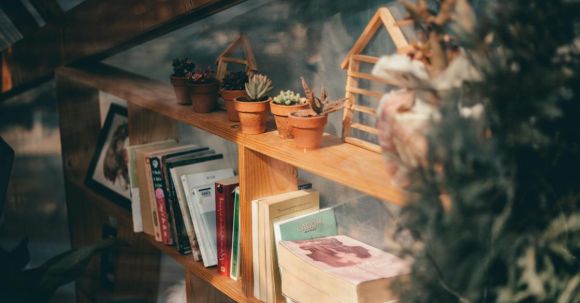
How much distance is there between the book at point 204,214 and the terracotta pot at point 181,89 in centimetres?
25

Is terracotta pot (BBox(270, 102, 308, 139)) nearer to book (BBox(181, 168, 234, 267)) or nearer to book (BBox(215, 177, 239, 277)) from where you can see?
book (BBox(215, 177, 239, 277))

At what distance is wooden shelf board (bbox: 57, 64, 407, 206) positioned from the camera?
4.04 ft

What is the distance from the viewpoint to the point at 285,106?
151 cm

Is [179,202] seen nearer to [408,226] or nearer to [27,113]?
[408,226]

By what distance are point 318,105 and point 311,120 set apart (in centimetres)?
5

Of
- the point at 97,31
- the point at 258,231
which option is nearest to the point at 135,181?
the point at 97,31

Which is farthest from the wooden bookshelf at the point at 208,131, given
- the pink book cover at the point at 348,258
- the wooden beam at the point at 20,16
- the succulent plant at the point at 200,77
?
the wooden beam at the point at 20,16

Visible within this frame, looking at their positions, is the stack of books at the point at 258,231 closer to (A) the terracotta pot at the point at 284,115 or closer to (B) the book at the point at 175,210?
(B) the book at the point at 175,210

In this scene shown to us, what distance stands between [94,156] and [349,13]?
5.02 ft

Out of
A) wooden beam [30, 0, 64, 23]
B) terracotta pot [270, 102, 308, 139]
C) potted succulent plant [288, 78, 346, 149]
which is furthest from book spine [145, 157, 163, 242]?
wooden beam [30, 0, 64, 23]

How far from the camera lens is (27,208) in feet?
11.4

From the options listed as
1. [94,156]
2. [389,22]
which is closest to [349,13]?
[389,22]

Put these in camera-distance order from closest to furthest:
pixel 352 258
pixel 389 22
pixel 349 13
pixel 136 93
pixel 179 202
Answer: pixel 389 22 → pixel 352 258 → pixel 349 13 → pixel 179 202 → pixel 136 93

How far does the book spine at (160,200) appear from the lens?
2.02 m
